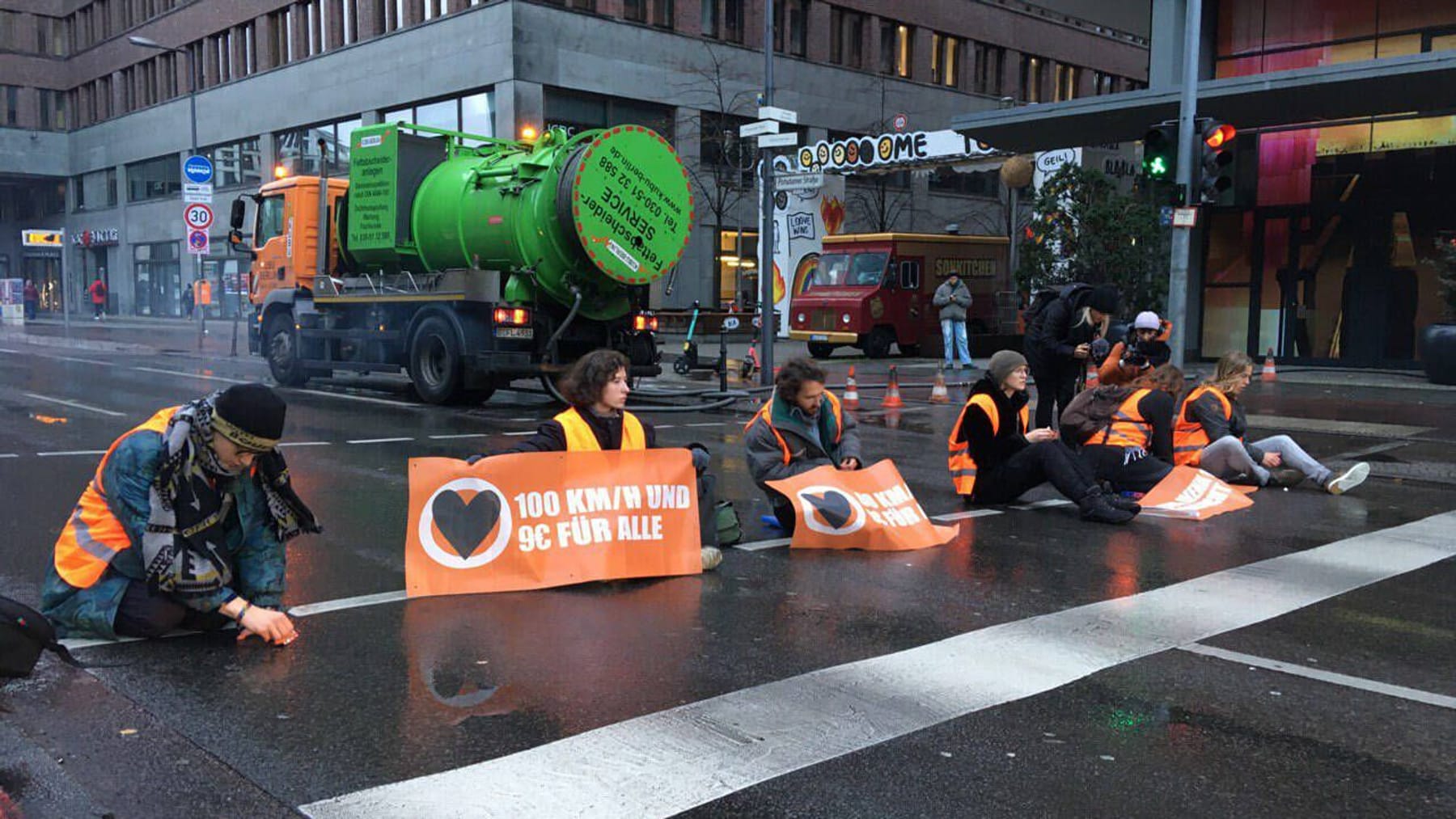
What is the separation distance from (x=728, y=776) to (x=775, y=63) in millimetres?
37874

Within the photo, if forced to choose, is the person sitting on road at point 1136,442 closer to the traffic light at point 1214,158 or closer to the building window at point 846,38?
the traffic light at point 1214,158

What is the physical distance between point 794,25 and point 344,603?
3786 cm

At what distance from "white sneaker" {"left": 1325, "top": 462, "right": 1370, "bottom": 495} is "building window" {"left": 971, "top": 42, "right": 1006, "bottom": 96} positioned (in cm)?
4168

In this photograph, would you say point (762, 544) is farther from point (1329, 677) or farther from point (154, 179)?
point (154, 179)

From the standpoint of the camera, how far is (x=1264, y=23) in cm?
2353

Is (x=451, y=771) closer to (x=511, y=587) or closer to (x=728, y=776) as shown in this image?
(x=728, y=776)

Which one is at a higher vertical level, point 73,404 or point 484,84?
point 484,84

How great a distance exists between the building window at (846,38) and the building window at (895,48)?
1037 mm

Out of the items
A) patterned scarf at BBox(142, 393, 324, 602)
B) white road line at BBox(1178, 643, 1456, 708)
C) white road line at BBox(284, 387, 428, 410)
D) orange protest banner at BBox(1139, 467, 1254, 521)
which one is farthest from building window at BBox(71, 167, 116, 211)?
white road line at BBox(1178, 643, 1456, 708)

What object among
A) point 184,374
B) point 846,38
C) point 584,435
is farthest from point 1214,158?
point 846,38

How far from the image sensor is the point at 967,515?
7992 millimetres

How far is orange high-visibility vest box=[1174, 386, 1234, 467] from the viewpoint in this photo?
29.5 feet

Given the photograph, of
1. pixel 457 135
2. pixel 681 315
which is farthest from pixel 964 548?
pixel 681 315

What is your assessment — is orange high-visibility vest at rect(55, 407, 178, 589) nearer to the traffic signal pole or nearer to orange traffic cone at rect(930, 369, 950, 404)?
the traffic signal pole
